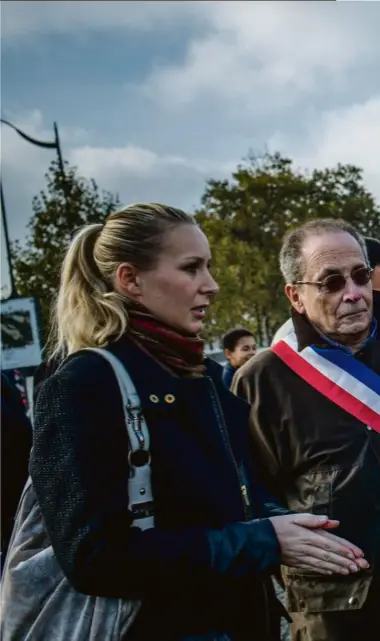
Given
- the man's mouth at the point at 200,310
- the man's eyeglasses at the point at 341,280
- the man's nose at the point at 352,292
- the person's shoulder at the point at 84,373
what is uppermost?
the man's eyeglasses at the point at 341,280

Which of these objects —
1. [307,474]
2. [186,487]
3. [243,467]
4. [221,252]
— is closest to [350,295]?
[307,474]

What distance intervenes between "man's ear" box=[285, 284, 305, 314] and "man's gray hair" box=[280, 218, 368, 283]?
3cm

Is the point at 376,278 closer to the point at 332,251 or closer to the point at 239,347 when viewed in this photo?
the point at 332,251

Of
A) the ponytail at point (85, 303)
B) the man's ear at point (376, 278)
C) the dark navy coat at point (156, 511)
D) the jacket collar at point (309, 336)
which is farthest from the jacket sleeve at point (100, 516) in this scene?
the man's ear at point (376, 278)

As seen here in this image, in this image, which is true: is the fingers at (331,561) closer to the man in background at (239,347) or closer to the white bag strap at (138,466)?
the white bag strap at (138,466)

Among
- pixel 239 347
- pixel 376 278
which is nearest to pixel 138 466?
pixel 376 278

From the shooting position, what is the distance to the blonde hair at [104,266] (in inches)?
79.7

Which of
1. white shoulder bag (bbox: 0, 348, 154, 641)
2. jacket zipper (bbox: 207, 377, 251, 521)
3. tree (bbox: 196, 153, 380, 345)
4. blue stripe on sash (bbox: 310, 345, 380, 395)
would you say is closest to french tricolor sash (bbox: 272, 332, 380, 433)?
blue stripe on sash (bbox: 310, 345, 380, 395)

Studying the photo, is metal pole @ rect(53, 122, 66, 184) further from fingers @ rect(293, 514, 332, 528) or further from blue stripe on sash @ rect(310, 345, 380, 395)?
fingers @ rect(293, 514, 332, 528)

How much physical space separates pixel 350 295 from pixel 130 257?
104 centimetres

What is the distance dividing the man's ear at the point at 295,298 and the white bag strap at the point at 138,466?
4.34ft

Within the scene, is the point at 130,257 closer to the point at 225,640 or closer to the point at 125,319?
the point at 125,319

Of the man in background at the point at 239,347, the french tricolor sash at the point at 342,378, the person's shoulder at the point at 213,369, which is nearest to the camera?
the person's shoulder at the point at 213,369

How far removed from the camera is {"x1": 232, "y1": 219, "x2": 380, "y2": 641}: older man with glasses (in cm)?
255
